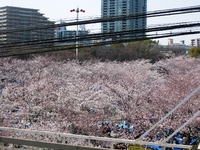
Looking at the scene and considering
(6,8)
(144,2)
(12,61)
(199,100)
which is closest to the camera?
(199,100)

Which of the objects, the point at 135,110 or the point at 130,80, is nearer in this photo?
the point at 135,110

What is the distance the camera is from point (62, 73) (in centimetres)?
2483

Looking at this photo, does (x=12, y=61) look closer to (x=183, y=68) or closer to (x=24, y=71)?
(x=24, y=71)

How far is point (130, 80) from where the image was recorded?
61.4 ft

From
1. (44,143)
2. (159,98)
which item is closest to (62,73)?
(159,98)

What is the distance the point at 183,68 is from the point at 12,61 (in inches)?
583

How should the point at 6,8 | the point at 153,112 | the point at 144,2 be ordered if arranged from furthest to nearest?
the point at 6,8
the point at 144,2
the point at 153,112

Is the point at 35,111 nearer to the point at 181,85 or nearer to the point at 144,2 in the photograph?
the point at 181,85

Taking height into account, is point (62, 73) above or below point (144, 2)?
below

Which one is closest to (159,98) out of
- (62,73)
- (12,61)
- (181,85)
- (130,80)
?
(181,85)

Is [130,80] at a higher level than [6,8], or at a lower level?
lower

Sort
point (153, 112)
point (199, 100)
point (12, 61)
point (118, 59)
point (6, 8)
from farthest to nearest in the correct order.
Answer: point (118, 59)
point (12, 61)
point (6, 8)
point (199, 100)
point (153, 112)

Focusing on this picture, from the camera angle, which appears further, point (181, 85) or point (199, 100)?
point (181, 85)

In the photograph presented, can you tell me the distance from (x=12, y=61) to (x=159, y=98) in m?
20.3
